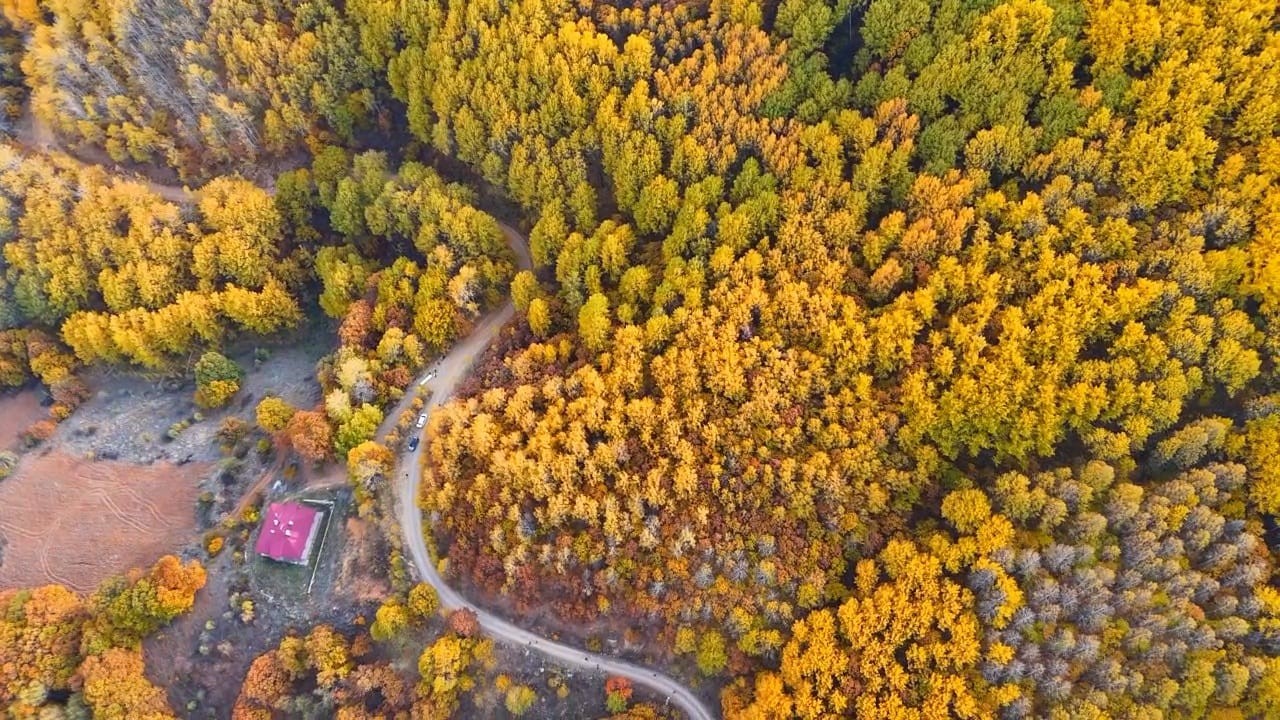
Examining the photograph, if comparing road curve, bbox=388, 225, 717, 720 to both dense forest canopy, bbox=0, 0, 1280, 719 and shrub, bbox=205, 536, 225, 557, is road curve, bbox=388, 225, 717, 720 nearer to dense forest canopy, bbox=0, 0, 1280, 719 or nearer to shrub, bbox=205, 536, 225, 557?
dense forest canopy, bbox=0, 0, 1280, 719

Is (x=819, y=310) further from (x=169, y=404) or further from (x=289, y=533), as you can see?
(x=169, y=404)

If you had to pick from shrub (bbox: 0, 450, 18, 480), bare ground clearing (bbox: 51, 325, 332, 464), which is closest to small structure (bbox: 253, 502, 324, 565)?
bare ground clearing (bbox: 51, 325, 332, 464)

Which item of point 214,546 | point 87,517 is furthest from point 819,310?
point 87,517

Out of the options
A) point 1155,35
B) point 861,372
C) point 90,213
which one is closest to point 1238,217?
point 1155,35

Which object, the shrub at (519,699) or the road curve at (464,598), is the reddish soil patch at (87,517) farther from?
the shrub at (519,699)

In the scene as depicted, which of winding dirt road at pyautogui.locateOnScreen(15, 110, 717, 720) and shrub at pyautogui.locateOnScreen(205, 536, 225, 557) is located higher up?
winding dirt road at pyautogui.locateOnScreen(15, 110, 717, 720)

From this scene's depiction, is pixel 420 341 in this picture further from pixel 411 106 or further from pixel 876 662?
pixel 876 662
